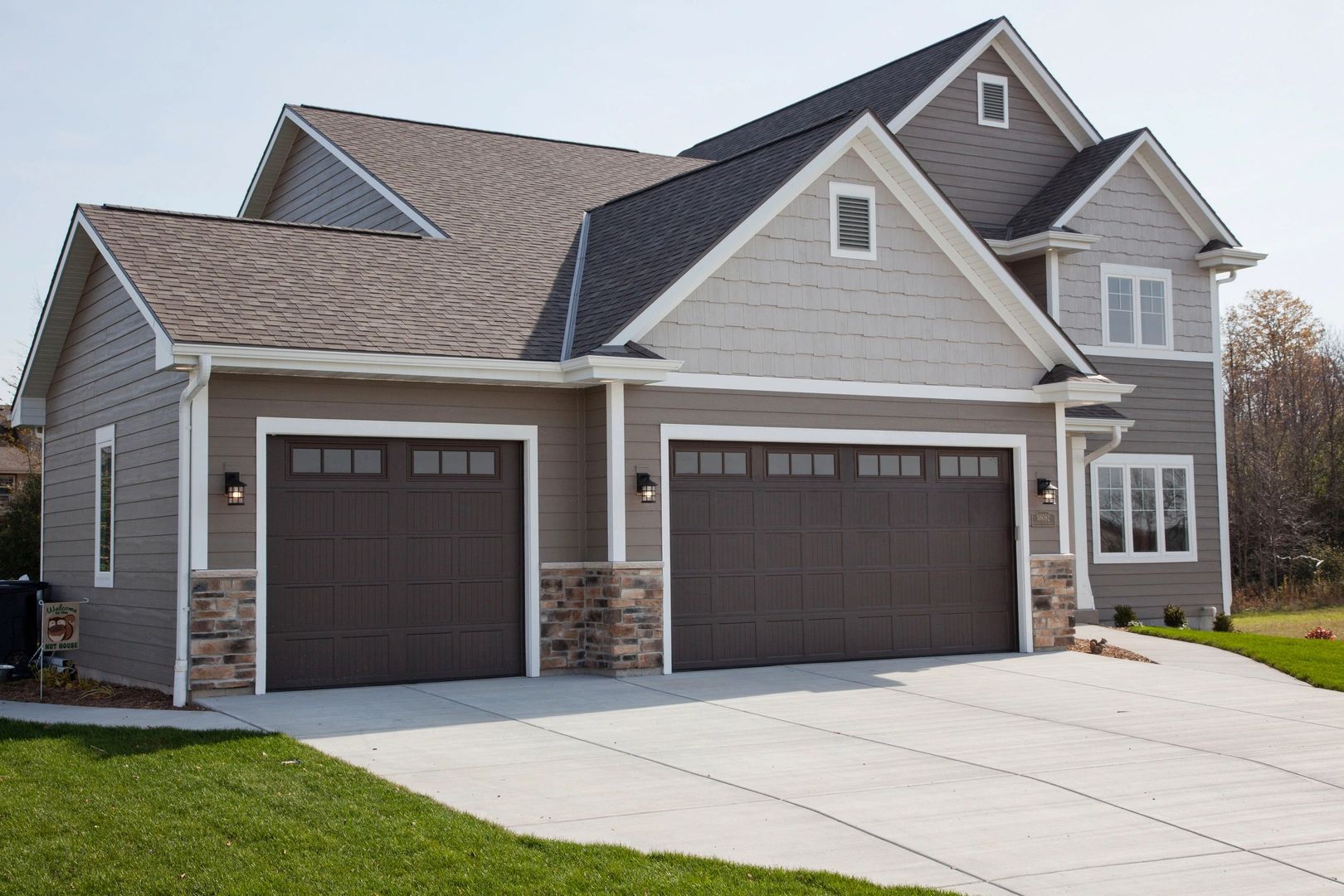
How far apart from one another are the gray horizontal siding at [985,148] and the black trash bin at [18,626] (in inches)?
505

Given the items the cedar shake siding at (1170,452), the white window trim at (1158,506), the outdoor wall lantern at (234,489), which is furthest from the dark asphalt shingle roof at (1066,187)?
the outdoor wall lantern at (234,489)

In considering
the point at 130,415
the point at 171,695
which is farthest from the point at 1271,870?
the point at 130,415

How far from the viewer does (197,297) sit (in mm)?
12375

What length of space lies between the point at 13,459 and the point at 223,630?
33.6m

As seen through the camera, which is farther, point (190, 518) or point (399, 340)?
point (399, 340)

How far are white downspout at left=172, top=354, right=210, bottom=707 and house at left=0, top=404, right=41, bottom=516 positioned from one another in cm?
2040

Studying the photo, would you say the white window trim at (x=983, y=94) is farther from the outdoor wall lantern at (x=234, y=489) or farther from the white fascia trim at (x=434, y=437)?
the outdoor wall lantern at (x=234, y=489)

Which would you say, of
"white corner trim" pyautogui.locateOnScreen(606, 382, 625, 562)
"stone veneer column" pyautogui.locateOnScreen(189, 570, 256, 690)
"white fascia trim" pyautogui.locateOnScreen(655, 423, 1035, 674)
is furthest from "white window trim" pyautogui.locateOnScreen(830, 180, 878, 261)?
"stone veneer column" pyautogui.locateOnScreen(189, 570, 256, 690)

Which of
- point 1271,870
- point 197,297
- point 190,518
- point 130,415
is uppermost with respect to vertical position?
point 197,297

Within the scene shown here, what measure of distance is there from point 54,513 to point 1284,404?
102 feet

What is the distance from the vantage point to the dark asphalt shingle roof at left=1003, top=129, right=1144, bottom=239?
65.2 ft

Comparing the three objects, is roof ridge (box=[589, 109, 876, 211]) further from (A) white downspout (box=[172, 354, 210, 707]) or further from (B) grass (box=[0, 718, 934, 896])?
(B) grass (box=[0, 718, 934, 896])

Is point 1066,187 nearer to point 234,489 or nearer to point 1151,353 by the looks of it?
point 1151,353

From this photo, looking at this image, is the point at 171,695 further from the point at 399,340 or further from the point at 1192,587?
the point at 1192,587
